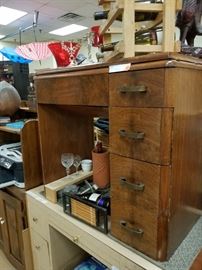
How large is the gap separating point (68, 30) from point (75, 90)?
5473 millimetres

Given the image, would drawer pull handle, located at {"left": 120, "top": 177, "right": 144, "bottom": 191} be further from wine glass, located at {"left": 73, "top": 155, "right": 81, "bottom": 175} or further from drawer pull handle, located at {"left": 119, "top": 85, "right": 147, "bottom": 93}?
wine glass, located at {"left": 73, "top": 155, "right": 81, "bottom": 175}

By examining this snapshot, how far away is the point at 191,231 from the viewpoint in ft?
2.98

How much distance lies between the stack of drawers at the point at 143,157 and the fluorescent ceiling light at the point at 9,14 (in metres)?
4.29

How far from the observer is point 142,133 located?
0.71m

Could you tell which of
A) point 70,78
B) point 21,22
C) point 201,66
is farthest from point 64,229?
point 21,22

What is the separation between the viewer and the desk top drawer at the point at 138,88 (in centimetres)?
65

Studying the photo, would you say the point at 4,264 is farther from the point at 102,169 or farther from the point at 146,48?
the point at 146,48

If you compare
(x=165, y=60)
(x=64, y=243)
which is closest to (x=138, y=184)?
(x=165, y=60)

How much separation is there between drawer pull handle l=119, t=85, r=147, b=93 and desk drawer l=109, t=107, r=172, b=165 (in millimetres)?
57

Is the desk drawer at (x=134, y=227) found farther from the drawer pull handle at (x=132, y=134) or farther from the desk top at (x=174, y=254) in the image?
the drawer pull handle at (x=132, y=134)

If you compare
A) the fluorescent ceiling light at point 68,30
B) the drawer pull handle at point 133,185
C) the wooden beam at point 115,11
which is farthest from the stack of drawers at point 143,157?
the fluorescent ceiling light at point 68,30

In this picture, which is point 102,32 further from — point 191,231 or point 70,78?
point 191,231

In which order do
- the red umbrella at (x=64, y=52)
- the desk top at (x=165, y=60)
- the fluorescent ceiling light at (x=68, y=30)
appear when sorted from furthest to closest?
the fluorescent ceiling light at (x=68, y=30) < the red umbrella at (x=64, y=52) < the desk top at (x=165, y=60)

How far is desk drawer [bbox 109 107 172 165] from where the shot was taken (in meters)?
0.66
